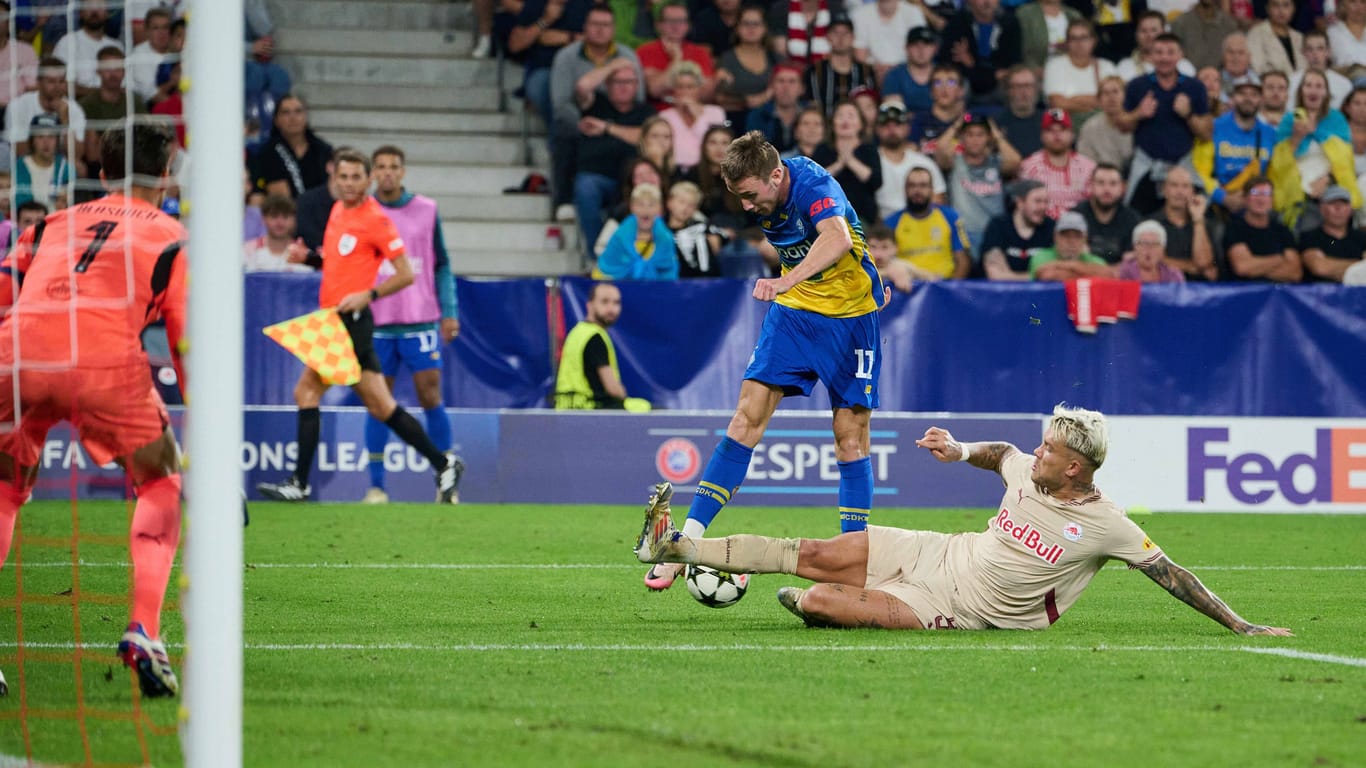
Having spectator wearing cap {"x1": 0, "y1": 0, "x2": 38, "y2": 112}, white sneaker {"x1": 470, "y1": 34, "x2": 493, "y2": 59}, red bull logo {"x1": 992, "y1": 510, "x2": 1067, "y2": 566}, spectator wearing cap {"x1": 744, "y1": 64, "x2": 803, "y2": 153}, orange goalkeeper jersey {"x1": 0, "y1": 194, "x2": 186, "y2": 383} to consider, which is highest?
white sneaker {"x1": 470, "y1": 34, "x2": 493, "y2": 59}

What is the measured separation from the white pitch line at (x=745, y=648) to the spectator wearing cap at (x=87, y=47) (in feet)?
15.9

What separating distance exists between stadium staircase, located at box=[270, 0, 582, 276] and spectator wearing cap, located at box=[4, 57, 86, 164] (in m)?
5.44

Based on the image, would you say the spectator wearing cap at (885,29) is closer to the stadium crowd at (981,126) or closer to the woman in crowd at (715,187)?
the stadium crowd at (981,126)

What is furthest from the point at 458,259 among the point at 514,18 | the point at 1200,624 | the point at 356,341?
the point at 1200,624

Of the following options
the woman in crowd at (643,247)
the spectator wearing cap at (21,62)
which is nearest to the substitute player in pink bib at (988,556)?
the spectator wearing cap at (21,62)

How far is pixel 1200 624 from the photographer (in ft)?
24.1

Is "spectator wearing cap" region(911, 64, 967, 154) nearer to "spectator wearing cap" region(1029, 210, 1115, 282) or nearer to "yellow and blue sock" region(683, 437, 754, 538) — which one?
"spectator wearing cap" region(1029, 210, 1115, 282)

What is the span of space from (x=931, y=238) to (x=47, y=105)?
765 centimetres

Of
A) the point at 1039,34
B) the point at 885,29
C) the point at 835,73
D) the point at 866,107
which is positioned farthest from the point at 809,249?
the point at 1039,34

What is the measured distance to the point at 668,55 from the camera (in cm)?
1761

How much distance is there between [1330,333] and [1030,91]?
162 inches

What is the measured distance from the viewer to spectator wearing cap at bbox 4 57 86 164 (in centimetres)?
1058

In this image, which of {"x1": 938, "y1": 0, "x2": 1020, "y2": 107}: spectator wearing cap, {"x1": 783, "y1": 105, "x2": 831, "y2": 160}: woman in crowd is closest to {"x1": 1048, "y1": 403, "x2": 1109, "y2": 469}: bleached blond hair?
{"x1": 783, "y1": 105, "x2": 831, "y2": 160}: woman in crowd

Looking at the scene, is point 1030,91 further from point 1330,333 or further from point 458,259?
point 458,259
